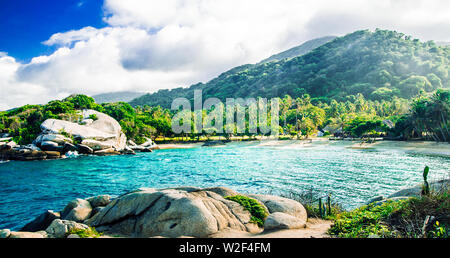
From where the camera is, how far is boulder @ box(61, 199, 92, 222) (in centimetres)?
1229

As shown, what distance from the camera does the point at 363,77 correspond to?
181 m

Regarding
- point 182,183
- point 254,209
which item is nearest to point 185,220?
point 254,209

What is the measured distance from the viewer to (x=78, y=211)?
41.4ft

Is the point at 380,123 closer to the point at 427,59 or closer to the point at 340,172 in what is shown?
the point at 340,172

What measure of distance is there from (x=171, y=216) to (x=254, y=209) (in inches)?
136

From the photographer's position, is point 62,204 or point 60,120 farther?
point 60,120

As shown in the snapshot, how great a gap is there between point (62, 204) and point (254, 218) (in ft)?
51.2

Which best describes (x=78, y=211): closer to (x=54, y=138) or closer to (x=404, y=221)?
(x=404, y=221)

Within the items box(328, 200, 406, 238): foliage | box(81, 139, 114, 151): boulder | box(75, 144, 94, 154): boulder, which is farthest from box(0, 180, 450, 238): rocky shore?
box(81, 139, 114, 151): boulder

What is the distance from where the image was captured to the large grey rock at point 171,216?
862 cm

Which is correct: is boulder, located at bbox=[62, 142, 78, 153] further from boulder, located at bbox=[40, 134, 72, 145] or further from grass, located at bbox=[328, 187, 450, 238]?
grass, located at bbox=[328, 187, 450, 238]

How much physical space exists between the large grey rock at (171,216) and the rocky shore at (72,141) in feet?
161

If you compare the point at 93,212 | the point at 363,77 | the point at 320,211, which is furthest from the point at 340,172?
the point at 363,77
